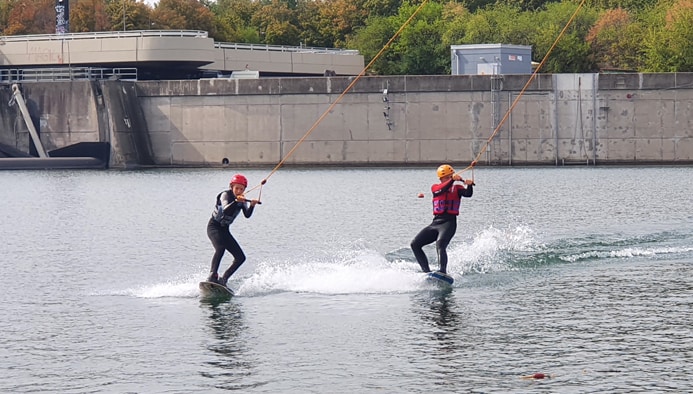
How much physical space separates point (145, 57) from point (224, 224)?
189 ft

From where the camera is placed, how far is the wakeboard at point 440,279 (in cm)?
2483

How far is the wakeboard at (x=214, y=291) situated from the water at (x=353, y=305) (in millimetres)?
213

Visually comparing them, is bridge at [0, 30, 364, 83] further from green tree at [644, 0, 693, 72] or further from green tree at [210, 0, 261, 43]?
green tree at [210, 0, 261, 43]

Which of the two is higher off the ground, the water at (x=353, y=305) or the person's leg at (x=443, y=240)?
the person's leg at (x=443, y=240)

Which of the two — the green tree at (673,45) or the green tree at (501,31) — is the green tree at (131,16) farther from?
the green tree at (673,45)

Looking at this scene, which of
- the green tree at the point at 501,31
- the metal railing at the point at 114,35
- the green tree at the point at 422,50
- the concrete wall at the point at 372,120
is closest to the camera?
the concrete wall at the point at 372,120

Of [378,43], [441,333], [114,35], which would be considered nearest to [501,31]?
[378,43]

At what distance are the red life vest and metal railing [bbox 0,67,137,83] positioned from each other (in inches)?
2229

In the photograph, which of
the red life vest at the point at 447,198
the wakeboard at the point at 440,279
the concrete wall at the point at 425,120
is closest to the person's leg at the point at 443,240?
the wakeboard at the point at 440,279

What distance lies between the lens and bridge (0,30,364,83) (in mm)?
79625

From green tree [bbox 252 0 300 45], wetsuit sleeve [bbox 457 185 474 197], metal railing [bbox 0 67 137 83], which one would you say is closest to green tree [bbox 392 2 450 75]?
green tree [bbox 252 0 300 45]

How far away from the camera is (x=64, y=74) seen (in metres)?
80.1

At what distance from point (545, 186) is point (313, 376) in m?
41.2

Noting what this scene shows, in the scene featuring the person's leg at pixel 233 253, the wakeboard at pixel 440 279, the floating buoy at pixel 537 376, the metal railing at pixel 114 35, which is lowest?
the floating buoy at pixel 537 376
